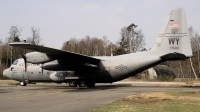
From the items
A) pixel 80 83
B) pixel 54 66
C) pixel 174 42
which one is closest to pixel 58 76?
pixel 54 66

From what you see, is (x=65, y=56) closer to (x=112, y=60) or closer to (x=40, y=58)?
(x=40, y=58)

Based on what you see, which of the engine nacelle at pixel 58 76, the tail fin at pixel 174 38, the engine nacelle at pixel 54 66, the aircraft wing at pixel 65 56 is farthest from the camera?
the engine nacelle at pixel 58 76

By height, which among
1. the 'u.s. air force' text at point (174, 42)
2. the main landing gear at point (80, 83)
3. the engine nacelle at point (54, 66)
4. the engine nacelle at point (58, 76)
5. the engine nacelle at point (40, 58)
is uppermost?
the 'u.s. air force' text at point (174, 42)

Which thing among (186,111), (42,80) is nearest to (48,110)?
(186,111)

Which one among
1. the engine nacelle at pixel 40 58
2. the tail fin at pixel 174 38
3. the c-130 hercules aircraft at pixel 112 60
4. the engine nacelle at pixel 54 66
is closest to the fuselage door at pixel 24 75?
the c-130 hercules aircraft at pixel 112 60

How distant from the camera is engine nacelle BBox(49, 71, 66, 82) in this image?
25.8m

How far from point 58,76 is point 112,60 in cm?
616

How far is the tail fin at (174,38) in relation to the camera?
2281 centimetres

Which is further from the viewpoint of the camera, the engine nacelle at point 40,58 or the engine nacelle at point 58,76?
the engine nacelle at point 58,76

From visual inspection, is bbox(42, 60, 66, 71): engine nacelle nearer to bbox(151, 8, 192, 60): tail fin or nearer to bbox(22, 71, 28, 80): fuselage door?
bbox(22, 71, 28, 80): fuselage door

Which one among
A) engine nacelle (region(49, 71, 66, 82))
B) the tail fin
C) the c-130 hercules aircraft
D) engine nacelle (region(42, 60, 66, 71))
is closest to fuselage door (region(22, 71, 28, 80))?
the c-130 hercules aircraft

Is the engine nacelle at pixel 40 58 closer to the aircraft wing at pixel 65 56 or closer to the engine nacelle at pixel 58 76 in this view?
the aircraft wing at pixel 65 56

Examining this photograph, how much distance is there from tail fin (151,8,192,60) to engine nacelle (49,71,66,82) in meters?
10.2

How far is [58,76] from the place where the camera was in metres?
26.0
